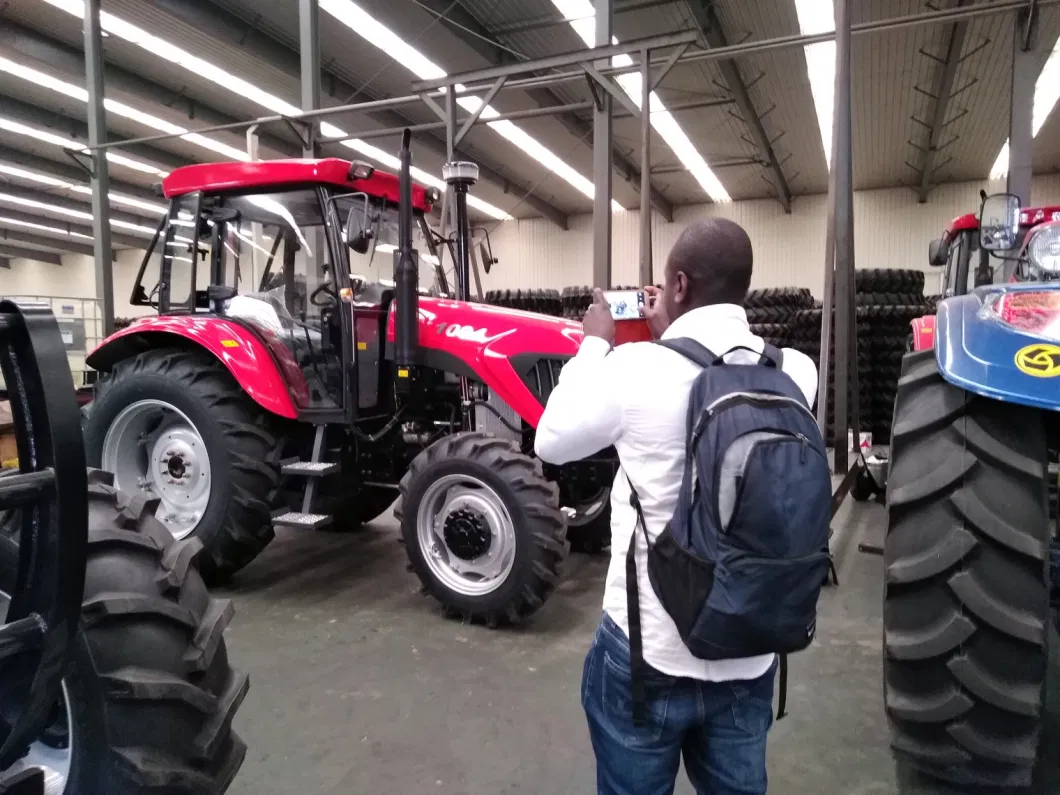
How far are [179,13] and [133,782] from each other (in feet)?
32.3

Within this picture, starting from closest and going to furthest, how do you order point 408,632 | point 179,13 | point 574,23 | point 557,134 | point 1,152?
1. point 408,632
2. point 179,13
3. point 574,23
4. point 557,134
5. point 1,152

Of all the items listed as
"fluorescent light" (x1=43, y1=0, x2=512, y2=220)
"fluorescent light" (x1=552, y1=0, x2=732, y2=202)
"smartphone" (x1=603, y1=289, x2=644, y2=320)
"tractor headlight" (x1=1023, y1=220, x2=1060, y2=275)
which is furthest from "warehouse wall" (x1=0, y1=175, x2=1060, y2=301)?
"smartphone" (x1=603, y1=289, x2=644, y2=320)

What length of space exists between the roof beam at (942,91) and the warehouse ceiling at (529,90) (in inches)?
2.0

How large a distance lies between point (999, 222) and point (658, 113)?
10.2 metres

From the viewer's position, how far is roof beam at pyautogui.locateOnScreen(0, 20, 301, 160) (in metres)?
9.70

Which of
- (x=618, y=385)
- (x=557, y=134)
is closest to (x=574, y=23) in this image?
(x=557, y=134)

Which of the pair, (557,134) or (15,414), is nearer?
(15,414)

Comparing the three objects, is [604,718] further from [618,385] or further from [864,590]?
[864,590]

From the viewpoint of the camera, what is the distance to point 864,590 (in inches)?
147

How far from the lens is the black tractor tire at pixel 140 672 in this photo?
4.39ft

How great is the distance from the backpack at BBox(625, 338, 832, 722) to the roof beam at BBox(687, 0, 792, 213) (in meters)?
8.94

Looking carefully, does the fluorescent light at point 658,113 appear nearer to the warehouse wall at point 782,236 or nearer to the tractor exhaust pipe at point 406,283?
the warehouse wall at point 782,236

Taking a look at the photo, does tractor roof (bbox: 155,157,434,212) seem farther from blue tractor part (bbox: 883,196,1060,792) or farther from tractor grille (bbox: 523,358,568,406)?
blue tractor part (bbox: 883,196,1060,792)

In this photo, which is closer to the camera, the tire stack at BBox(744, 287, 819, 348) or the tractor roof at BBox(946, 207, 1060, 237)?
the tractor roof at BBox(946, 207, 1060, 237)
